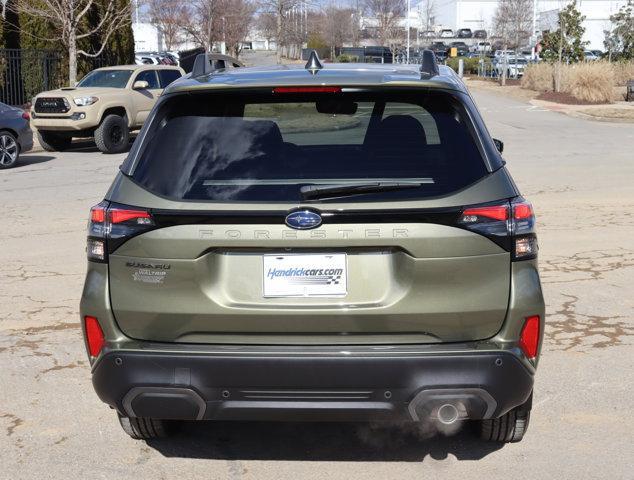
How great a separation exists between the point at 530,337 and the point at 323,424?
142 cm

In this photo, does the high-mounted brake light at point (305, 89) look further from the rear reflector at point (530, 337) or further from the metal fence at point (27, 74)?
the metal fence at point (27, 74)

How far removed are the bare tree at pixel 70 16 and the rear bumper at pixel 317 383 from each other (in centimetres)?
2282

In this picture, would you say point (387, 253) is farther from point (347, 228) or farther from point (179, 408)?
point (179, 408)

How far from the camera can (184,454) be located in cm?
438

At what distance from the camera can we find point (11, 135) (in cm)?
1667

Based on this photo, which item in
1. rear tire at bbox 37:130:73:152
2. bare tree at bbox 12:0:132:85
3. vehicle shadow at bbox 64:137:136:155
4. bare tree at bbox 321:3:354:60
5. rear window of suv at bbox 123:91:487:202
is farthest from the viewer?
bare tree at bbox 321:3:354:60

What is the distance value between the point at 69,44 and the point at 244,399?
24548 mm

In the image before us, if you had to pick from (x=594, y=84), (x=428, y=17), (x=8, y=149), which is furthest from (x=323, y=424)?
(x=428, y=17)

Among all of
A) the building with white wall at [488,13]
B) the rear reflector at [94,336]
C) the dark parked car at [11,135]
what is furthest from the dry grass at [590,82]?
the building with white wall at [488,13]

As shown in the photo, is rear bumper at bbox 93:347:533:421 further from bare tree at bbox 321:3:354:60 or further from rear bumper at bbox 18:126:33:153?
bare tree at bbox 321:3:354:60

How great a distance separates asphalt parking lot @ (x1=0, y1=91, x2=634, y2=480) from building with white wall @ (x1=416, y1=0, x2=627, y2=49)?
8171 cm

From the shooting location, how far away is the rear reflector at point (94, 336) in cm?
381

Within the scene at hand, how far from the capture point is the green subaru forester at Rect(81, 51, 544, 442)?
11.8ft

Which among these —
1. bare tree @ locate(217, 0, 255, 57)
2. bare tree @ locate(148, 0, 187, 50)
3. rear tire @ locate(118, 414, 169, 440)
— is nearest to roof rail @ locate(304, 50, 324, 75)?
rear tire @ locate(118, 414, 169, 440)
